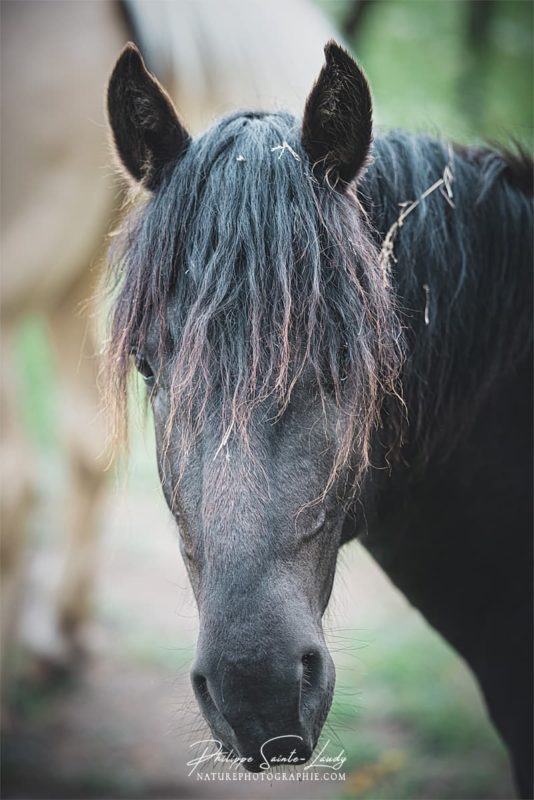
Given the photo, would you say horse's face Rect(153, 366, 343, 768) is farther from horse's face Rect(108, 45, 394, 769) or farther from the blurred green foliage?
the blurred green foliage

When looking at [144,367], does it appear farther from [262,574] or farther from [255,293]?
[262,574]

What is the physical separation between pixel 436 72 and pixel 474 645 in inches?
198

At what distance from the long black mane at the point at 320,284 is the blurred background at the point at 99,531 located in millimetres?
551

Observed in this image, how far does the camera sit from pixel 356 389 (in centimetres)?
161

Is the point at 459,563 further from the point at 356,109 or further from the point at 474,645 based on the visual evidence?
the point at 356,109

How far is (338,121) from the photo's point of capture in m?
1.71

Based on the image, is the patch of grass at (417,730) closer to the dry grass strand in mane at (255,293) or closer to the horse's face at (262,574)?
the horse's face at (262,574)

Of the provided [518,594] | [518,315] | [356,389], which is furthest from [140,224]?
[518,594]

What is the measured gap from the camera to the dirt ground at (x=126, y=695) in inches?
139

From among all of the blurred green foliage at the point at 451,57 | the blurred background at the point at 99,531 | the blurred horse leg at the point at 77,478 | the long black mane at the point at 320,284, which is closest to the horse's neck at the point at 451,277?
the long black mane at the point at 320,284

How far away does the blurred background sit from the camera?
342cm

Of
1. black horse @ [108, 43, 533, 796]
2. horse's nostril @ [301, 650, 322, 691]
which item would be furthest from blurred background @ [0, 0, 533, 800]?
horse's nostril @ [301, 650, 322, 691]

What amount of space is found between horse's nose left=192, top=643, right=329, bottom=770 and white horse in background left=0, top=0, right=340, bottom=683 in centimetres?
193

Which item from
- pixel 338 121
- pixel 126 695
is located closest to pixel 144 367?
pixel 338 121
